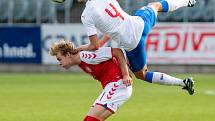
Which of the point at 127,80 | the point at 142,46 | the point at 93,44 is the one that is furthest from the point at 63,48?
the point at 142,46

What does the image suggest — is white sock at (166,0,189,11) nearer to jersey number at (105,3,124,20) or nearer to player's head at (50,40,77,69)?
jersey number at (105,3,124,20)

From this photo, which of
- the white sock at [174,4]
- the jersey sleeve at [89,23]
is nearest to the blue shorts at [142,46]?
the white sock at [174,4]

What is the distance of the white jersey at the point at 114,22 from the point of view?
11.2 metres

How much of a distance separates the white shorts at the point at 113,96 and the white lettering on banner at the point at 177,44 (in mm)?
16600

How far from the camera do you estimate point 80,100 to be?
17922 mm

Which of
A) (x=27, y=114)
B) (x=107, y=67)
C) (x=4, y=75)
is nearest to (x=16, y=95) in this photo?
(x=27, y=114)

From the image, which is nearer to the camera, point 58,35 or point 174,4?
point 174,4

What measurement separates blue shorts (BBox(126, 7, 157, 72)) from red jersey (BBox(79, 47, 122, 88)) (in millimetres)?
1508

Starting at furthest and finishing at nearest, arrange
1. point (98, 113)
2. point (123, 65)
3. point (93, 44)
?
point (93, 44) → point (123, 65) → point (98, 113)

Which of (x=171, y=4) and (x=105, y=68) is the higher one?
(x=171, y=4)

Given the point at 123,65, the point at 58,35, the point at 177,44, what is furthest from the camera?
the point at 58,35

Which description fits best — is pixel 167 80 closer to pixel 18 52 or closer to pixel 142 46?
pixel 142 46

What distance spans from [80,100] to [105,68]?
7907 mm

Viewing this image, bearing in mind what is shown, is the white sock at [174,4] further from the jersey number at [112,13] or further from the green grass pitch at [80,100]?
the green grass pitch at [80,100]
